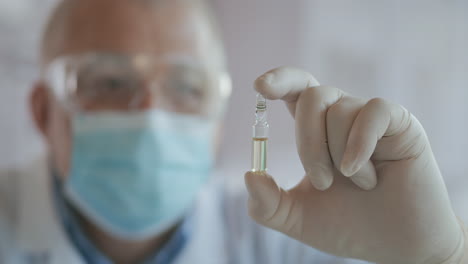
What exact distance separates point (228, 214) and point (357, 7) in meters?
0.69

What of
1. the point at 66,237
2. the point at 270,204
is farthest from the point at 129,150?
the point at 270,204

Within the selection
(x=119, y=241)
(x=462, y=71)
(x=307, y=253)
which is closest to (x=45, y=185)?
(x=119, y=241)

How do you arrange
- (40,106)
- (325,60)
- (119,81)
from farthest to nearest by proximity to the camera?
(325,60) → (40,106) → (119,81)

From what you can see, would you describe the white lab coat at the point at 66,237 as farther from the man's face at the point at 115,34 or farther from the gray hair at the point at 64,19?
the gray hair at the point at 64,19

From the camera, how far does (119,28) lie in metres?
0.94

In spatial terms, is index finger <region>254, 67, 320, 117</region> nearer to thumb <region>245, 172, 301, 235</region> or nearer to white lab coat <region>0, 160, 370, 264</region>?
thumb <region>245, 172, 301, 235</region>

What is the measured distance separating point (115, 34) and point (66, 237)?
485 mm

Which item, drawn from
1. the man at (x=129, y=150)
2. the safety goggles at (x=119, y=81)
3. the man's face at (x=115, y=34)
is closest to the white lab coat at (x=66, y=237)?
the man at (x=129, y=150)

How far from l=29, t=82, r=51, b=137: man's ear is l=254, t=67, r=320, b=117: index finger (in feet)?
2.83

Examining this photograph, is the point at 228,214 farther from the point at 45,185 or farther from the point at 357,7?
the point at 357,7

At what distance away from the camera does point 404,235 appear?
36cm

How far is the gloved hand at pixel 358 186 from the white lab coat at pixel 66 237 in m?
0.60

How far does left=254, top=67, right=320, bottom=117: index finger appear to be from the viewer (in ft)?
1.04

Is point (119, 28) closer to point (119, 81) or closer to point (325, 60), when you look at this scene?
point (119, 81)
